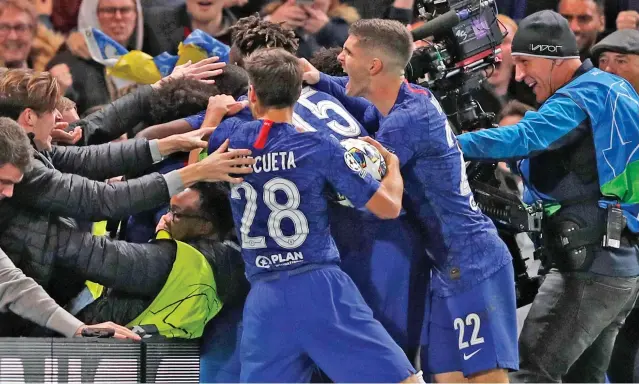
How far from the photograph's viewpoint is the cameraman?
4762mm

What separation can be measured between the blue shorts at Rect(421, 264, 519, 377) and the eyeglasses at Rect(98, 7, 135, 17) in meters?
2.92

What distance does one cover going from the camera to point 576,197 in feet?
16.0

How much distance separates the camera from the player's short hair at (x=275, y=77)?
3781 mm

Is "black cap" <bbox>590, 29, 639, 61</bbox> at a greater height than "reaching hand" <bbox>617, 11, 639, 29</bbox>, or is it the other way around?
"black cap" <bbox>590, 29, 639, 61</bbox>

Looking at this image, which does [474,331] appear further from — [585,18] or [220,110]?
[585,18]

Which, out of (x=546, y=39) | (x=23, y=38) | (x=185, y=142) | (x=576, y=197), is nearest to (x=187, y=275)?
(x=185, y=142)

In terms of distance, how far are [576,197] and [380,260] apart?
120 centimetres

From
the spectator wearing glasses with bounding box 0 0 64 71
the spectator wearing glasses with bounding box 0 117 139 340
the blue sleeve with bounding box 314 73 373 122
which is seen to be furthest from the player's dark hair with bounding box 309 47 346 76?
the spectator wearing glasses with bounding box 0 0 64 71

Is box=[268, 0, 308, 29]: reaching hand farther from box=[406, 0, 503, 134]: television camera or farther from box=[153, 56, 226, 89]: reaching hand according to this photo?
box=[153, 56, 226, 89]: reaching hand

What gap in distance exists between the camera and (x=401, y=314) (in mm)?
4207

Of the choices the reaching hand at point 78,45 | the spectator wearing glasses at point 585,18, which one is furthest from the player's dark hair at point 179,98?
the spectator wearing glasses at point 585,18

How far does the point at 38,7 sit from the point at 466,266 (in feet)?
10.4

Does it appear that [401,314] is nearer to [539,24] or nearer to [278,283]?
[278,283]

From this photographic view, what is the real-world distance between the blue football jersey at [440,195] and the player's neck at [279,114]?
42 centimetres
